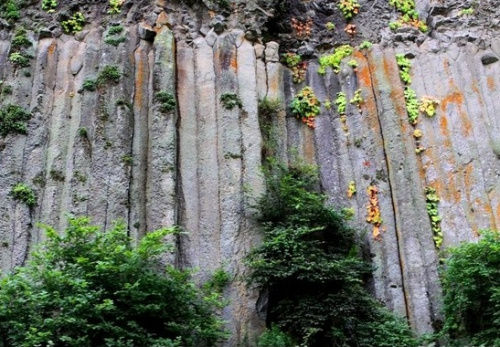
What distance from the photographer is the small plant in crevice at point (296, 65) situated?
14.8m

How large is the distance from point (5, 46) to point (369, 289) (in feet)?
29.1

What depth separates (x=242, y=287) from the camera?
37.0 ft

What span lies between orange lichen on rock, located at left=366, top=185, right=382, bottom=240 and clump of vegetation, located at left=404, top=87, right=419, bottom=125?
1.78m

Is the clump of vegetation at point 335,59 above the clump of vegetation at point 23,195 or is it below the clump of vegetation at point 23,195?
above

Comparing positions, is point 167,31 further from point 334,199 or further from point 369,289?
point 369,289

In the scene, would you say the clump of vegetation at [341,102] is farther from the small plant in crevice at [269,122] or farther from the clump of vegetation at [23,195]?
the clump of vegetation at [23,195]

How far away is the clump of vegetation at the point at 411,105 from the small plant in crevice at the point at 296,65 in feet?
7.54

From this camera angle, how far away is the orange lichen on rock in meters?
12.6

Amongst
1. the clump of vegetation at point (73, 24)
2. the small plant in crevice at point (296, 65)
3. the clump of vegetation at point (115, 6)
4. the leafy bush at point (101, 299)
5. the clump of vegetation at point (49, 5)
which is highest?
the clump of vegetation at point (49, 5)

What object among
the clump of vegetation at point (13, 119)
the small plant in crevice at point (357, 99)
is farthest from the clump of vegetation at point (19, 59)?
the small plant in crevice at point (357, 99)

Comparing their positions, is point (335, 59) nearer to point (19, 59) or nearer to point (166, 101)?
point (166, 101)

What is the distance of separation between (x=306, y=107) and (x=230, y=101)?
2.02 metres

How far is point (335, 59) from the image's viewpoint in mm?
14914

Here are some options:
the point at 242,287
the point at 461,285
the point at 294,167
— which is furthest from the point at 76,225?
the point at 461,285
